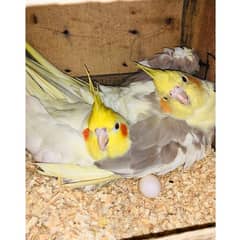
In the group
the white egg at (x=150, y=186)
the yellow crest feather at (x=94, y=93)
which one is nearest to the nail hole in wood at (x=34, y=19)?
the yellow crest feather at (x=94, y=93)

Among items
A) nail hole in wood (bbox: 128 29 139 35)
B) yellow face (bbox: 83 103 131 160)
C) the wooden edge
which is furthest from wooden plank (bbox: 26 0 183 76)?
the wooden edge

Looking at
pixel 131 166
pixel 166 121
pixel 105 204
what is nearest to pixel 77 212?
pixel 105 204

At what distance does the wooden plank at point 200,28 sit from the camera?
1.41 meters

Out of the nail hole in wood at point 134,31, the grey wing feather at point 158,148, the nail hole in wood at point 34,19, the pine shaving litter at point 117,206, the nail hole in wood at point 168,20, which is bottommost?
the pine shaving litter at point 117,206

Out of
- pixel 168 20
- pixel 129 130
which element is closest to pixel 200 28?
pixel 168 20

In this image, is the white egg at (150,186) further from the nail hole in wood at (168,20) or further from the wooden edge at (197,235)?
the nail hole in wood at (168,20)

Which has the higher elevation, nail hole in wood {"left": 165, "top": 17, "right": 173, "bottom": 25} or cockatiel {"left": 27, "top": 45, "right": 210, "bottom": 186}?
nail hole in wood {"left": 165, "top": 17, "right": 173, "bottom": 25}

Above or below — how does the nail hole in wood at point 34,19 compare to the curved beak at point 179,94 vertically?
above

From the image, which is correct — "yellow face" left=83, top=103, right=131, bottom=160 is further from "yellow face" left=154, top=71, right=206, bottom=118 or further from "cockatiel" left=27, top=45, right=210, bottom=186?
"yellow face" left=154, top=71, right=206, bottom=118

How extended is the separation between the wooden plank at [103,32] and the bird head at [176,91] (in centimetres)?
7

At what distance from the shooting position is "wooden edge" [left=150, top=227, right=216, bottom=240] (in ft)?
4.49

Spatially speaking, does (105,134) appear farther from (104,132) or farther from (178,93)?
(178,93)

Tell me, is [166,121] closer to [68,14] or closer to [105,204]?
[105,204]
